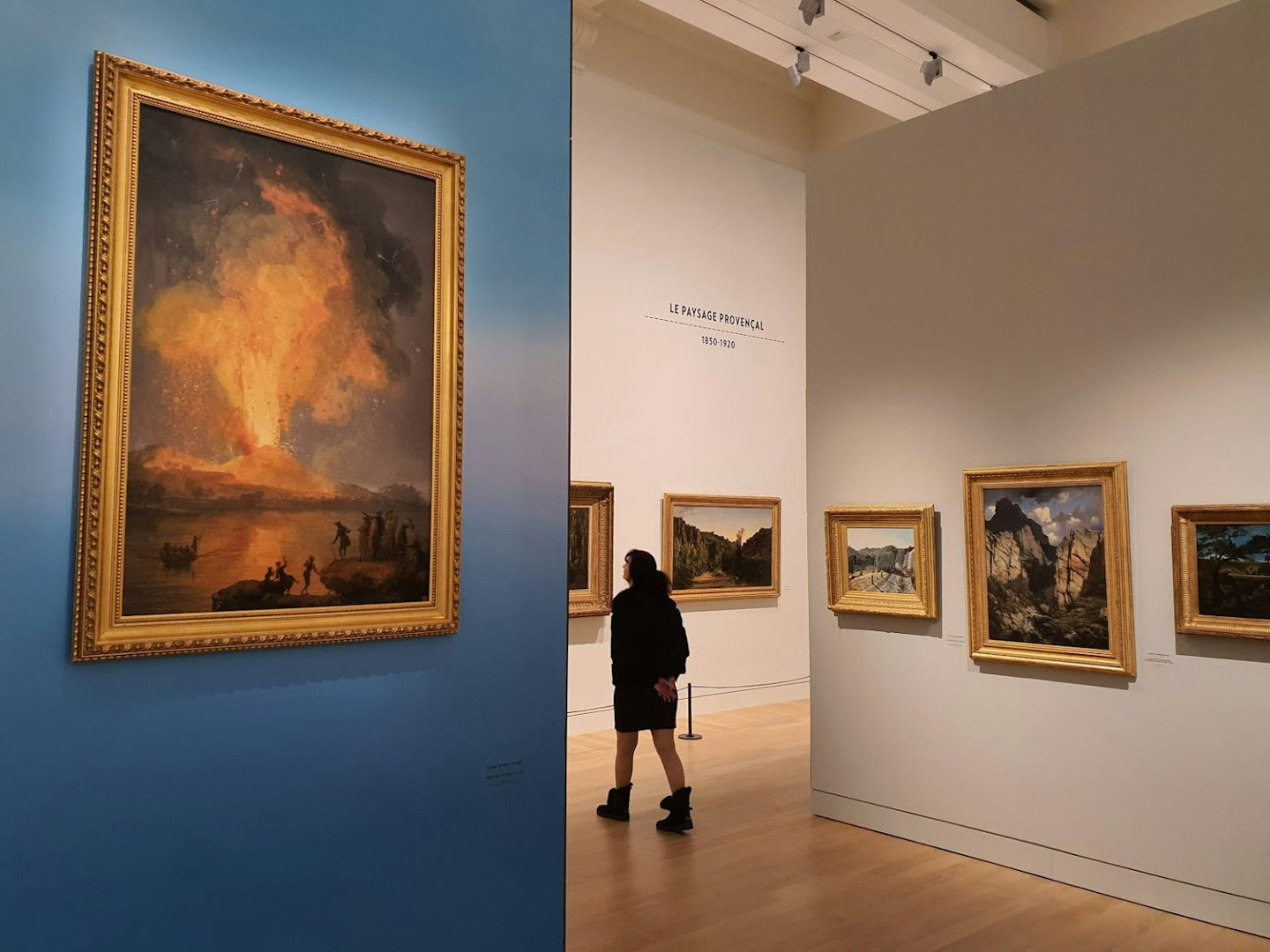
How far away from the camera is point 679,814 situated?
8.99 meters

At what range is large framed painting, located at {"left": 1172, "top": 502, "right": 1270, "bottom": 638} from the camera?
6.72 m

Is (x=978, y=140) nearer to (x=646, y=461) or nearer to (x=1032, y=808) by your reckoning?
(x=1032, y=808)

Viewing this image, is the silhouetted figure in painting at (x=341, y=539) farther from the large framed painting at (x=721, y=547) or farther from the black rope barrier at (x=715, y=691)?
the large framed painting at (x=721, y=547)

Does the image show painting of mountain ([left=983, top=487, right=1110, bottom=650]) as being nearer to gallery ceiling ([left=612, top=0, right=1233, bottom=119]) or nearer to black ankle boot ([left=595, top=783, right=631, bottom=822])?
black ankle boot ([left=595, top=783, right=631, bottom=822])

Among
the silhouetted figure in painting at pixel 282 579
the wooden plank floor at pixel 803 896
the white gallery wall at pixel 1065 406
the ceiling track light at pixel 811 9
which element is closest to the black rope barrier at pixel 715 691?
the wooden plank floor at pixel 803 896

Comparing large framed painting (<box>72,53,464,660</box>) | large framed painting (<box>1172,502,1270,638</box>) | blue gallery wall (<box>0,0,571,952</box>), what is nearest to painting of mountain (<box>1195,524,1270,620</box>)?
large framed painting (<box>1172,502,1270,638</box>)

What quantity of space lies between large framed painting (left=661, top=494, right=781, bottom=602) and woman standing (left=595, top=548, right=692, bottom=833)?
5.18m

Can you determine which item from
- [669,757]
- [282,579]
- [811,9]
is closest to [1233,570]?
[669,757]

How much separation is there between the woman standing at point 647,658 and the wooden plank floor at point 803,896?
76 centimetres

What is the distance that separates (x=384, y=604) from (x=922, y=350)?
245 inches

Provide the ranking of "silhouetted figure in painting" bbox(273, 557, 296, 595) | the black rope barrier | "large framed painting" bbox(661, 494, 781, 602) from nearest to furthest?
"silhouetted figure in painting" bbox(273, 557, 296, 595), the black rope barrier, "large framed painting" bbox(661, 494, 781, 602)

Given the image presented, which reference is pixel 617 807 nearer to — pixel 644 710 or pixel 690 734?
pixel 644 710

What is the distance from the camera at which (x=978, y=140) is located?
8.70 meters

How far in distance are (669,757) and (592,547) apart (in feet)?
15.9
